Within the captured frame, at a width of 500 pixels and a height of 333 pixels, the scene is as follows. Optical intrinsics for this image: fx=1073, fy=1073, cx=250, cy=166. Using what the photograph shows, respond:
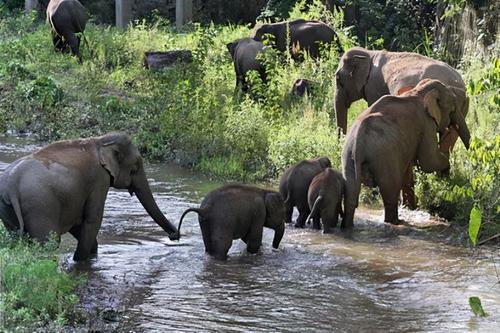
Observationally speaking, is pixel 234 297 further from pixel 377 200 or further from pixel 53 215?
pixel 377 200

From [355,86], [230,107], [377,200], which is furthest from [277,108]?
[377,200]

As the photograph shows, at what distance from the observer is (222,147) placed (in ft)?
59.0

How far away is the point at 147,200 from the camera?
1229 centimetres

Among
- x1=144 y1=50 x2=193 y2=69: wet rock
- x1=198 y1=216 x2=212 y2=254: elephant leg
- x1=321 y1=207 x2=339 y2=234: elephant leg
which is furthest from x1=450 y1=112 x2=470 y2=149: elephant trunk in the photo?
x1=144 y1=50 x2=193 y2=69: wet rock

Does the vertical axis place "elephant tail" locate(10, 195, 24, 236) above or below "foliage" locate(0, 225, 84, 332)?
above

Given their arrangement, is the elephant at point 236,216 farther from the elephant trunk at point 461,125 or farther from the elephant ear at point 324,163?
the elephant trunk at point 461,125

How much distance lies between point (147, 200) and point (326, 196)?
2239 millimetres

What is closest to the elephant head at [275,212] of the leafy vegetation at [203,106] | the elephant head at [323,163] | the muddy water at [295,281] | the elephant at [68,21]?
the muddy water at [295,281]

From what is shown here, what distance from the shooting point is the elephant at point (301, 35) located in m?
21.9

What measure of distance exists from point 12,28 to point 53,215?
64.7ft

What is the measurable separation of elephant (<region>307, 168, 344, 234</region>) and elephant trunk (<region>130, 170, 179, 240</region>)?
5.82 ft

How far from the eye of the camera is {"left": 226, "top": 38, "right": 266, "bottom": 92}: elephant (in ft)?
68.3

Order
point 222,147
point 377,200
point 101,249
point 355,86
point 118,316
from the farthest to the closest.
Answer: point 222,147 → point 355,86 → point 377,200 → point 101,249 → point 118,316

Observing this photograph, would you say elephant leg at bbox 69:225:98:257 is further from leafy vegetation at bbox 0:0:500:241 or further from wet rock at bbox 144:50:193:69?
wet rock at bbox 144:50:193:69
